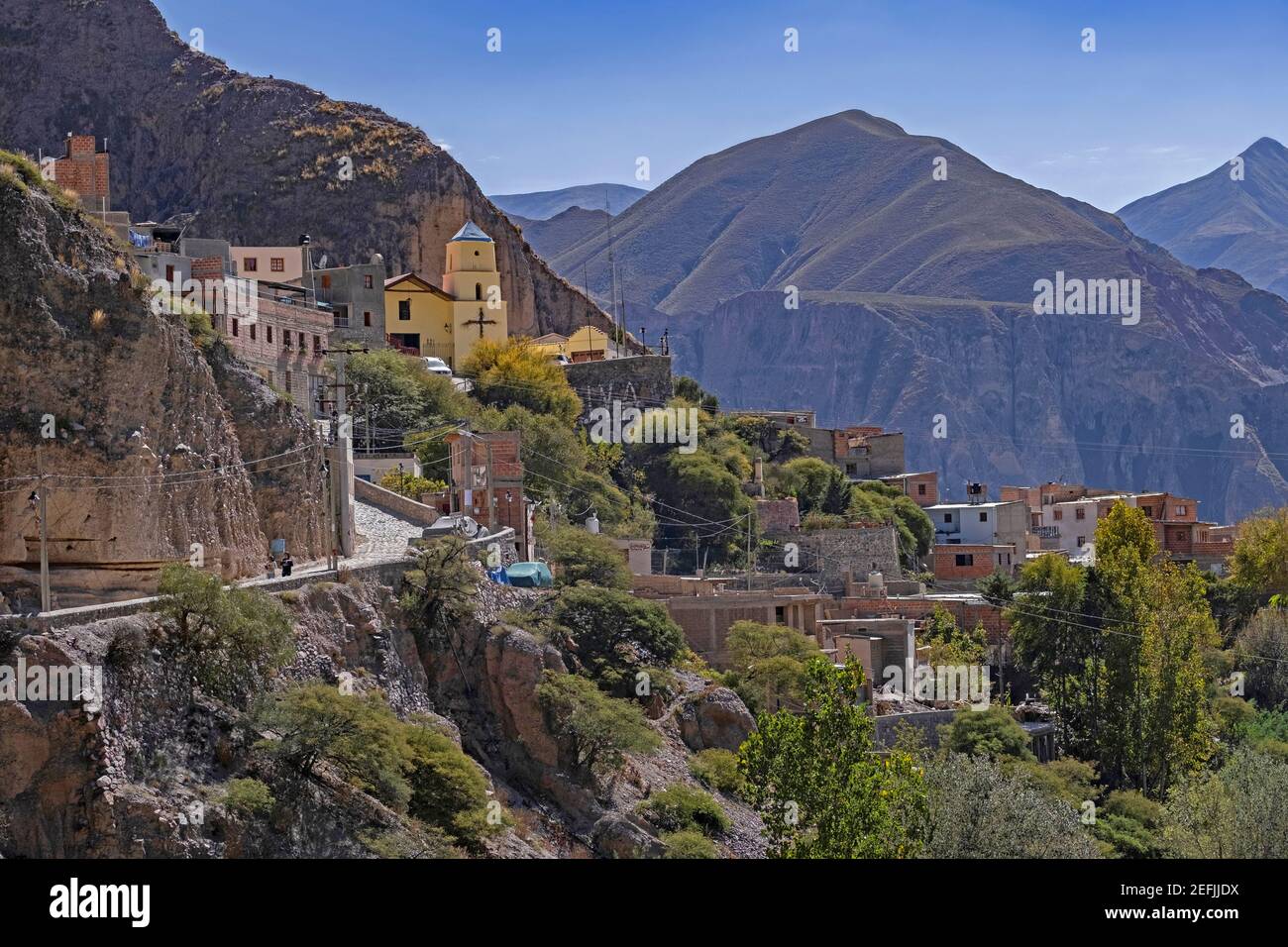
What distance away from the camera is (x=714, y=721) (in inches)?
1564

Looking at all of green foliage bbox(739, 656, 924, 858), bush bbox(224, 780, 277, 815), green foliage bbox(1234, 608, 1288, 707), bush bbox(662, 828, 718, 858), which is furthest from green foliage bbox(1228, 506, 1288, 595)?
bush bbox(224, 780, 277, 815)

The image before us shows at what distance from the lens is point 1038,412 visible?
655 ft

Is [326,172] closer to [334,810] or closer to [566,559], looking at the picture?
[566,559]

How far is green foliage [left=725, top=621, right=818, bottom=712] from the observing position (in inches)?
1668

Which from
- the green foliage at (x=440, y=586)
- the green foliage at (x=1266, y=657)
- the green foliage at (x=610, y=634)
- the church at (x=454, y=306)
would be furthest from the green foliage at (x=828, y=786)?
the church at (x=454, y=306)

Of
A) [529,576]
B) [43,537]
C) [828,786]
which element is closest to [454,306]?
[529,576]

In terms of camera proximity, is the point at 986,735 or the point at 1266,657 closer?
the point at 986,735

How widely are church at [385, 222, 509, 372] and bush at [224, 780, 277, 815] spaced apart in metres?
39.0

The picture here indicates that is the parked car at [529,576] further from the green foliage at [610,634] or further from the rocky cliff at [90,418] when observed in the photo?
the rocky cliff at [90,418]

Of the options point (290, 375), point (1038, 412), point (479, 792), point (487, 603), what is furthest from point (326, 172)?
point (1038, 412)

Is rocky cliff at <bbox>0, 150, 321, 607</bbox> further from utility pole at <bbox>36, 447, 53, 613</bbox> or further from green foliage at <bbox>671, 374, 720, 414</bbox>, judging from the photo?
green foliage at <bbox>671, 374, 720, 414</bbox>

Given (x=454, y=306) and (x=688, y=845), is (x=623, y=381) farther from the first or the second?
(x=688, y=845)

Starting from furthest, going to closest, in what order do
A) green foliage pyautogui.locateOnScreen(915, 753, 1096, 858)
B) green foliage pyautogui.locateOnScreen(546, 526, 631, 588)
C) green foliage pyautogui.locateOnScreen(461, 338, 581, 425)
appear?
1. green foliage pyautogui.locateOnScreen(461, 338, 581, 425)
2. green foliage pyautogui.locateOnScreen(546, 526, 631, 588)
3. green foliage pyautogui.locateOnScreen(915, 753, 1096, 858)

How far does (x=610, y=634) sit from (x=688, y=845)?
823 centimetres
